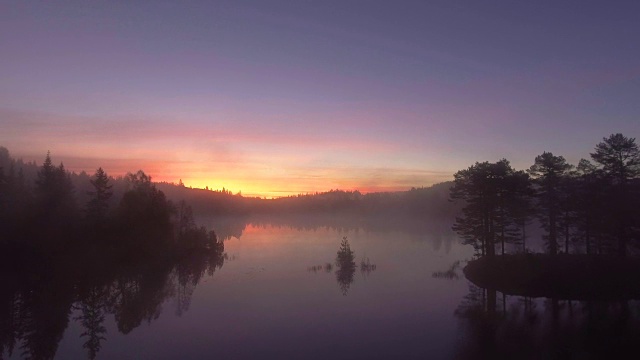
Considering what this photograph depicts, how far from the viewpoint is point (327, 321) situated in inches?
1225

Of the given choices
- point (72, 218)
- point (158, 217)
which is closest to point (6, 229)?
point (72, 218)

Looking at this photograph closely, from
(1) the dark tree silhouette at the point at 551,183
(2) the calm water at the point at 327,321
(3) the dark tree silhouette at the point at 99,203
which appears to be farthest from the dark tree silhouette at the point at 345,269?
(3) the dark tree silhouette at the point at 99,203

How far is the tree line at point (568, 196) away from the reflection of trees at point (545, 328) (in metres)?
11.0

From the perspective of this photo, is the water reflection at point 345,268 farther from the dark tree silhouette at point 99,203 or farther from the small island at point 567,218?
the dark tree silhouette at point 99,203

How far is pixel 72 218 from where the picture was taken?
71812 mm

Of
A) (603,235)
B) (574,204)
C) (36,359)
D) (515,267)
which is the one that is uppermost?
(574,204)

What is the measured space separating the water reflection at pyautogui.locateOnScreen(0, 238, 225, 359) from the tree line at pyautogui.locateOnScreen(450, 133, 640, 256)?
34059 millimetres

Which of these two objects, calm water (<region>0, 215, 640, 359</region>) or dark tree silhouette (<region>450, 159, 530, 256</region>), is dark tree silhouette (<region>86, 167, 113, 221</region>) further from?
dark tree silhouette (<region>450, 159, 530, 256</region>)

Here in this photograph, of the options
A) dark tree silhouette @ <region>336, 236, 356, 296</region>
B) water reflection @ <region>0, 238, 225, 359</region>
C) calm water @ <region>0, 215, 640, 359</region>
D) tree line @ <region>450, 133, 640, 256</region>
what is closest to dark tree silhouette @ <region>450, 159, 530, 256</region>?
tree line @ <region>450, 133, 640, 256</region>

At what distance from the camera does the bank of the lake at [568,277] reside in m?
37.4

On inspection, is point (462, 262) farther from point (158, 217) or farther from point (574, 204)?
point (158, 217)

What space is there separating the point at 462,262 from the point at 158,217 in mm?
51571

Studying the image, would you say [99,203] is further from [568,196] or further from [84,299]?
[568,196]

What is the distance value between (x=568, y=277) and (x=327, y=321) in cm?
2351
